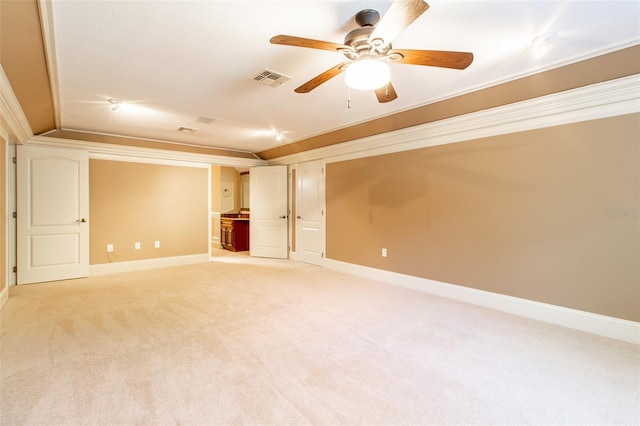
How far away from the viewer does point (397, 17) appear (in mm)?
1537

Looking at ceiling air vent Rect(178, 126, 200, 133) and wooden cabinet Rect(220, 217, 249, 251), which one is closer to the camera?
ceiling air vent Rect(178, 126, 200, 133)

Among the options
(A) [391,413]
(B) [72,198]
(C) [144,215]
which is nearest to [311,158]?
(C) [144,215]

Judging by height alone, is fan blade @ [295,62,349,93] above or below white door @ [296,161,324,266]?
above

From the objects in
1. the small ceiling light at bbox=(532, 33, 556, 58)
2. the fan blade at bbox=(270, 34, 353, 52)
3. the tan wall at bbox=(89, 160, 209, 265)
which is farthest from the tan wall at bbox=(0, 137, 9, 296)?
the small ceiling light at bbox=(532, 33, 556, 58)

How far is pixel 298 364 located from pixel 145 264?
4.56 m

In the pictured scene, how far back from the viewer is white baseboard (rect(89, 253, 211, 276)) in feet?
17.0

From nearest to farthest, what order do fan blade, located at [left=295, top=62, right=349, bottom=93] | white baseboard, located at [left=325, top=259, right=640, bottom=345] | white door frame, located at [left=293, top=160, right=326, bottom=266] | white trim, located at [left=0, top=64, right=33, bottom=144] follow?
fan blade, located at [left=295, top=62, right=349, bottom=93], white trim, located at [left=0, top=64, right=33, bottom=144], white baseboard, located at [left=325, top=259, right=640, bottom=345], white door frame, located at [left=293, top=160, right=326, bottom=266]

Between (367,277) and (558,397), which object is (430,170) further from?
(558,397)

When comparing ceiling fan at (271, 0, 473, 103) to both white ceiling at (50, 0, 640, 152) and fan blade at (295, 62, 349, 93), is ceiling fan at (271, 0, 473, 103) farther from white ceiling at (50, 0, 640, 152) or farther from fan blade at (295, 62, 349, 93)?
white ceiling at (50, 0, 640, 152)

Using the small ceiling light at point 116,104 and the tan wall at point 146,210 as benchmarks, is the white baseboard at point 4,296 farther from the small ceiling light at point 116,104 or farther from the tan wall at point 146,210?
the small ceiling light at point 116,104

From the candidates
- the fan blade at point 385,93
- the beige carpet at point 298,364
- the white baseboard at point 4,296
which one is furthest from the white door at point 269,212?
the fan blade at point 385,93

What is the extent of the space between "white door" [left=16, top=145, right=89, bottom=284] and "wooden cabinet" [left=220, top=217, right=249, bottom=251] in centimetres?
332

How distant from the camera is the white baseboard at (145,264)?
517cm

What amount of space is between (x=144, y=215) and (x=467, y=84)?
5.64 metres
